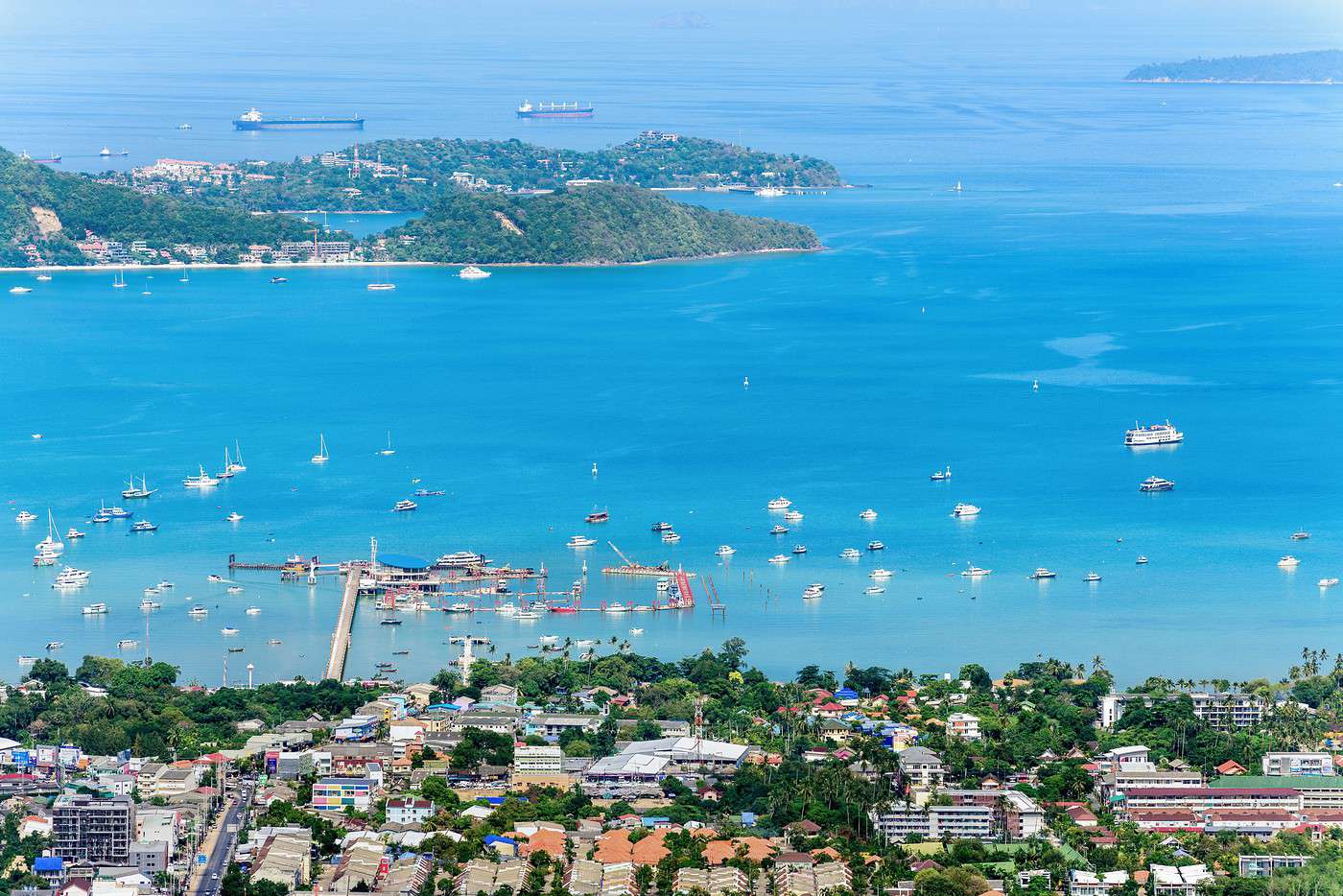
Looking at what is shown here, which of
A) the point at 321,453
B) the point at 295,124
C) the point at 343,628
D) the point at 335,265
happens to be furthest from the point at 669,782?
the point at 295,124

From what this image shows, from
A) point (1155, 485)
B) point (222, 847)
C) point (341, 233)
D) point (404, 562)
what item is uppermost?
point (341, 233)

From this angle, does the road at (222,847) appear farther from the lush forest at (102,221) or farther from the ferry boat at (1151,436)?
the lush forest at (102,221)

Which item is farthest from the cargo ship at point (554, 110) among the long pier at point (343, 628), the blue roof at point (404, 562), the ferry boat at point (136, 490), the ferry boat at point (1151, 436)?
the long pier at point (343, 628)

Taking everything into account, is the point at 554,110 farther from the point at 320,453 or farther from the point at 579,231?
the point at 320,453

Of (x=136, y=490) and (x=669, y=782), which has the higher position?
(x=136, y=490)

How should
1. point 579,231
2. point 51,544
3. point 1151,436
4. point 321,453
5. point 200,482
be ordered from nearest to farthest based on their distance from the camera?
point 51,544, point 200,482, point 321,453, point 1151,436, point 579,231

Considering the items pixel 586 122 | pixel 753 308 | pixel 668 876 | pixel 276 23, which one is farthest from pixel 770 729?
pixel 276 23
